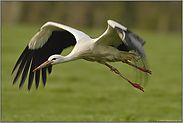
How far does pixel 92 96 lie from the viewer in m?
15.6

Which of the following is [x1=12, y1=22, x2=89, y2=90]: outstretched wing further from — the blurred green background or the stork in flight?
the blurred green background

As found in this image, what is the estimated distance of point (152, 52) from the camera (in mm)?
28094

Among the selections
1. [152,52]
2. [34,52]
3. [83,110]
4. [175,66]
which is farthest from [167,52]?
[34,52]

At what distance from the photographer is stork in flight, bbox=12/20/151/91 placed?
208 inches

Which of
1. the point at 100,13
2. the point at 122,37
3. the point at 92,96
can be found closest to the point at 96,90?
the point at 92,96

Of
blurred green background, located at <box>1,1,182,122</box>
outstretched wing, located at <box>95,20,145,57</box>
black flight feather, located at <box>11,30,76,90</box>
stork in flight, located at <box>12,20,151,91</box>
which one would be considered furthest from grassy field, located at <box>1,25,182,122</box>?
outstretched wing, located at <box>95,20,145,57</box>

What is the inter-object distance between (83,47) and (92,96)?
32.5 feet

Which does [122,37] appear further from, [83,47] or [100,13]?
[100,13]

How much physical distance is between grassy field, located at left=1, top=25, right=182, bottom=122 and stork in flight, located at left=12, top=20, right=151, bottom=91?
2.06 metres

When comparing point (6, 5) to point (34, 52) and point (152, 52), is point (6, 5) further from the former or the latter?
point (34, 52)

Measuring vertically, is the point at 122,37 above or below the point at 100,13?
above

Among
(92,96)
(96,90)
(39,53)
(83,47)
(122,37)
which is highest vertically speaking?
(122,37)

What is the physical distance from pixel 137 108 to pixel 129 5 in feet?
116

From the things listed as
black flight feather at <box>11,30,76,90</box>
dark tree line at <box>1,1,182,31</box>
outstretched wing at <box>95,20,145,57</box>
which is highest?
outstretched wing at <box>95,20,145,57</box>
